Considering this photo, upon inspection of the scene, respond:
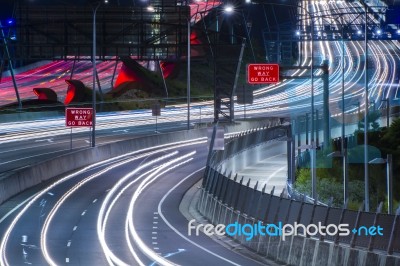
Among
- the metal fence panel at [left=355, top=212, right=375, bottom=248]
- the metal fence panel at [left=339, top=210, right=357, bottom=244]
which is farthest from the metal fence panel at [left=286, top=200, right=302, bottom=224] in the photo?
the metal fence panel at [left=355, top=212, right=375, bottom=248]

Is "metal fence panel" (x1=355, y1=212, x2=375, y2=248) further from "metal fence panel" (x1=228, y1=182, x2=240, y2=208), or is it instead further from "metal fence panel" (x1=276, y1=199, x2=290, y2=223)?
"metal fence panel" (x1=228, y1=182, x2=240, y2=208)

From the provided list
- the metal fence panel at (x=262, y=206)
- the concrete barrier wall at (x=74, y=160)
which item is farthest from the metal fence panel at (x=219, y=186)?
the concrete barrier wall at (x=74, y=160)

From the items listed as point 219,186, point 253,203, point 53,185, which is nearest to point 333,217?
point 253,203

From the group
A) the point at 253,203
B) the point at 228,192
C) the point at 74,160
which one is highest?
the point at 253,203

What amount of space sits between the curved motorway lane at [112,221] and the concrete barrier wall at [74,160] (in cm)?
60

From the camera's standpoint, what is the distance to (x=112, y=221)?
41.5 meters

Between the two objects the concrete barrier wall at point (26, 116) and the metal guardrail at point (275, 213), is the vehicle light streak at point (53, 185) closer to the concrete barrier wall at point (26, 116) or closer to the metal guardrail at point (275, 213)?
the metal guardrail at point (275, 213)

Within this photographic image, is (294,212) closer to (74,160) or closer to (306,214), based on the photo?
(306,214)

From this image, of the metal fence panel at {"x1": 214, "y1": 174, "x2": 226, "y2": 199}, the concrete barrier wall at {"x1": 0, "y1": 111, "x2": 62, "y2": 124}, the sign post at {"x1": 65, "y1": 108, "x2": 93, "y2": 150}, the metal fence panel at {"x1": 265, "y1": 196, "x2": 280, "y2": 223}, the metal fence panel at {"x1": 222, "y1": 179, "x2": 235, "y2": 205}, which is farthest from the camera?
the concrete barrier wall at {"x1": 0, "y1": 111, "x2": 62, "y2": 124}

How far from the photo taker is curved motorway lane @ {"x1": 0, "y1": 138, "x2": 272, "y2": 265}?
3216 centimetres

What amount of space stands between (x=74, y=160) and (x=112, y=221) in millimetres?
18383

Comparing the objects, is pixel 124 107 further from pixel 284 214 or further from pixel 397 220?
pixel 397 220

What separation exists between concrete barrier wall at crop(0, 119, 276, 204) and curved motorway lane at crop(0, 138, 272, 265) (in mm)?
599

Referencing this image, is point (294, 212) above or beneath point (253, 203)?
above
